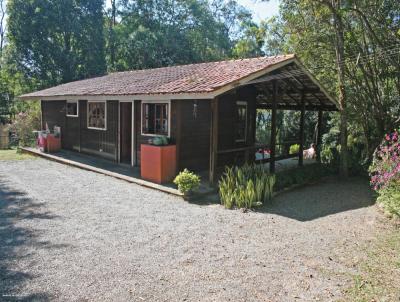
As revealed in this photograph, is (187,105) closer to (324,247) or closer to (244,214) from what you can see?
(244,214)

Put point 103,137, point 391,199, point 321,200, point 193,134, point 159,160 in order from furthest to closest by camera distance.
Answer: point 103,137, point 193,134, point 159,160, point 321,200, point 391,199

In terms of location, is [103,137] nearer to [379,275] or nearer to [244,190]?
[244,190]

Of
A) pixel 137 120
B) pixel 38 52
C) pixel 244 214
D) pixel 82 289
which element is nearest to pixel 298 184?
pixel 244 214

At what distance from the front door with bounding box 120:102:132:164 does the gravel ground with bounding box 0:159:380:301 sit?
333 centimetres

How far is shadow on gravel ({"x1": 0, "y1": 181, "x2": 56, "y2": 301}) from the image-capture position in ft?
12.2

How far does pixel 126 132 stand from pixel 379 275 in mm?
9156

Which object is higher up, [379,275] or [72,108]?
[72,108]

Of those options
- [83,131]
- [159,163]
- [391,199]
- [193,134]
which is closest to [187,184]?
[159,163]

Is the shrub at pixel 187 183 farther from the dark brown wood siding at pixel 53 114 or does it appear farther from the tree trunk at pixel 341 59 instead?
the dark brown wood siding at pixel 53 114

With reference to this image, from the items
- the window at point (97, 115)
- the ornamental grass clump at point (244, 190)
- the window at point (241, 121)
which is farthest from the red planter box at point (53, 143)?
the ornamental grass clump at point (244, 190)

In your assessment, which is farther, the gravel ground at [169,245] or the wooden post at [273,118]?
the wooden post at [273,118]

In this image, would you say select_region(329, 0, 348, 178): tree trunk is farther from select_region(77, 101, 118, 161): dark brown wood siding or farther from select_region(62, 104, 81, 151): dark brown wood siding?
select_region(62, 104, 81, 151): dark brown wood siding

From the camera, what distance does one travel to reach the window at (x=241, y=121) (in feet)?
38.5

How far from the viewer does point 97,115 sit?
42.3 feet
